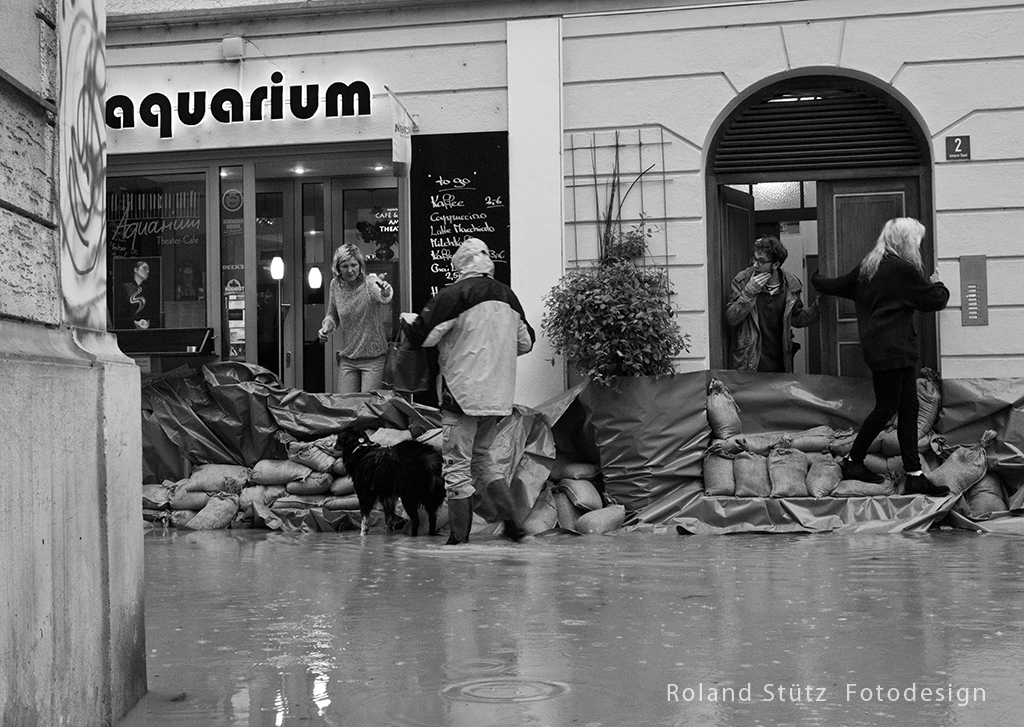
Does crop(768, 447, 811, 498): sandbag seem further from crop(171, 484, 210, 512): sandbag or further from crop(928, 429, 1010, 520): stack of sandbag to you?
crop(171, 484, 210, 512): sandbag

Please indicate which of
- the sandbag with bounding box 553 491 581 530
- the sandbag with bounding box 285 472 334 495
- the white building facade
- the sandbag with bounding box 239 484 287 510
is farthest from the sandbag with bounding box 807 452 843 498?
the sandbag with bounding box 239 484 287 510

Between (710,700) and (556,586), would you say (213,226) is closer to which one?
(556,586)

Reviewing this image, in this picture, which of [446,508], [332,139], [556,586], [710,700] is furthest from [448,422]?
[710,700]

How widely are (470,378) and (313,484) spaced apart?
204cm

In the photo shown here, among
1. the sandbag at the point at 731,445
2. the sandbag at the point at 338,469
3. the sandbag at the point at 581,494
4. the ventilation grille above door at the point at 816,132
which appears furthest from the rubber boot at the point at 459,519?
the ventilation grille above door at the point at 816,132

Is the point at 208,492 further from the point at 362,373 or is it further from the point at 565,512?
the point at 565,512

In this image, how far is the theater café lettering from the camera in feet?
37.8

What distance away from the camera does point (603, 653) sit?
4.91m

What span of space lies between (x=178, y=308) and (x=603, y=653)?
814 centimetres

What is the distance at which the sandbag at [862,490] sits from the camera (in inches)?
368

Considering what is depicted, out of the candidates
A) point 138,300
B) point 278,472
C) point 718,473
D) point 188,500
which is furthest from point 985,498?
point 138,300

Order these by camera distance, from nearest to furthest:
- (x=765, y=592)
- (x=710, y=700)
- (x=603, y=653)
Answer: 1. (x=710, y=700)
2. (x=603, y=653)
3. (x=765, y=592)

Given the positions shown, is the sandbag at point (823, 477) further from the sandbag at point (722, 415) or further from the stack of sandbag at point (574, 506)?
the stack of sandbag at point (574, 506)

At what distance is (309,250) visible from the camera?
44.8ft
